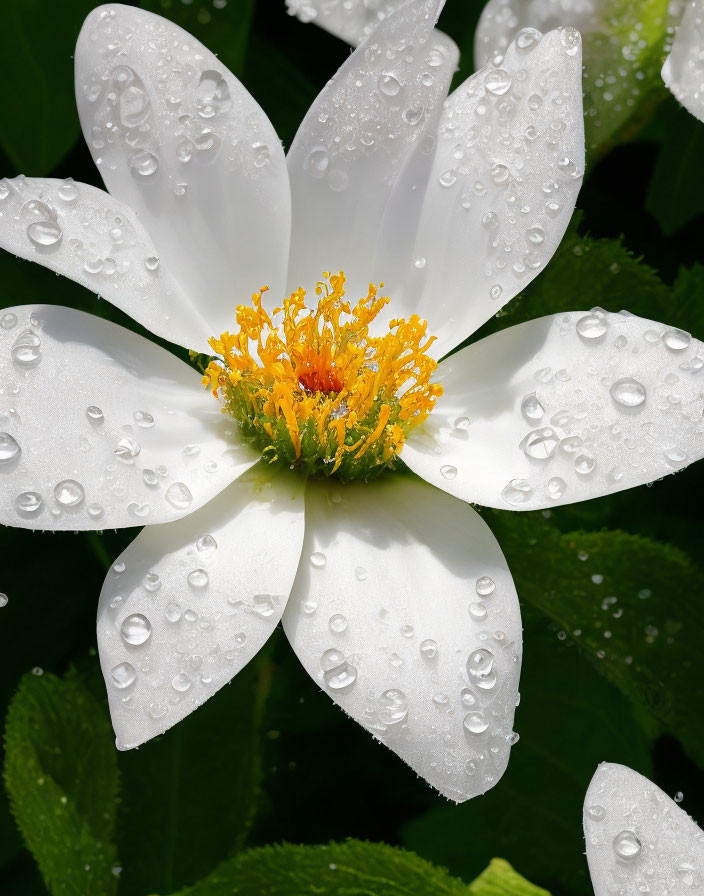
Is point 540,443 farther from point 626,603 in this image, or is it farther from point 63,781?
point 63,781

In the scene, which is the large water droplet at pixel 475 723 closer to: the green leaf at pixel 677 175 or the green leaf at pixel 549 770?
the green leaf at pixel 549 770

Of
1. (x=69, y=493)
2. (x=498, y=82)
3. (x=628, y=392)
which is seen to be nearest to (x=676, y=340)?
(x=628, y=392)

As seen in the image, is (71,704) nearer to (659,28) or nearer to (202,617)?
(202,617)

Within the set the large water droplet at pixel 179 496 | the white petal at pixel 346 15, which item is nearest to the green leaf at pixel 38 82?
the white petal at pixel 346 15

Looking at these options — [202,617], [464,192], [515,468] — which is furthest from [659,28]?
[202,617]

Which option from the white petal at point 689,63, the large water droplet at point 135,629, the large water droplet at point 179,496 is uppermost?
the white petal at point 689,63

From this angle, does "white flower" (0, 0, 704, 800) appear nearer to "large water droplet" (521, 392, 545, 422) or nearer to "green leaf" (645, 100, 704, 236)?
"large water droplet" (521, 392, 545, 422)

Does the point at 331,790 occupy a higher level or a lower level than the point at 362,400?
lower
